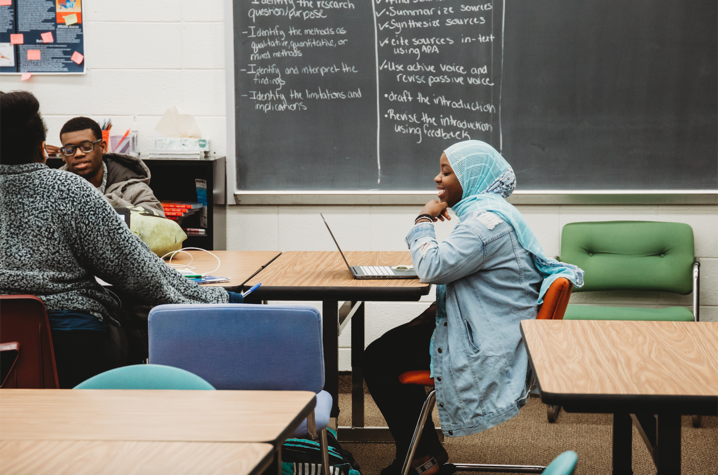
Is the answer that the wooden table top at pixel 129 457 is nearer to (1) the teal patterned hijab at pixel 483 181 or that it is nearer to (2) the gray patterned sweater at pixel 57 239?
(2) the gray patterned sweater at pixel 57 239

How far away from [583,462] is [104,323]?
5.93 feet

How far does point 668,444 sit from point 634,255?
2.35 m

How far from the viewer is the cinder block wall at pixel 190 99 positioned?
3.63m

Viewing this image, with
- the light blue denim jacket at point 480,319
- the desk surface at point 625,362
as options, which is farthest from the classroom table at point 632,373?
the light blue denim jacket at point 480,319

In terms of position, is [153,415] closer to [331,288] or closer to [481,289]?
[331,288]

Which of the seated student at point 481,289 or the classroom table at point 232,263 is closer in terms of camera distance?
the seated student at point 481,289

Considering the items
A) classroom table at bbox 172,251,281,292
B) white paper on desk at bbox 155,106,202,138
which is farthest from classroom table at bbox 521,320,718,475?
white paper on desk at bbox 155,106,202,138

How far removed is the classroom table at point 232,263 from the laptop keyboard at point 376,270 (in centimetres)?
39

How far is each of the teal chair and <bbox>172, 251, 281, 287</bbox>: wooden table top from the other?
1500 mm

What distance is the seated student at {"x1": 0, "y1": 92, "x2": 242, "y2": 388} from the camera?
1739 mm

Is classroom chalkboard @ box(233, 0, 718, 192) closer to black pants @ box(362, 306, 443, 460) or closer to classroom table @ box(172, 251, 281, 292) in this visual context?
classroom table @ box(172, 251, 281, 292)

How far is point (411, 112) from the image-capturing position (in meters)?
3.59

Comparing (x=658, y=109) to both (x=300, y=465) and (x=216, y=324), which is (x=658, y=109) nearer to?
(x=300, y=465)

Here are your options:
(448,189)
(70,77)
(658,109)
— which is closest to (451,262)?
(448,189)
